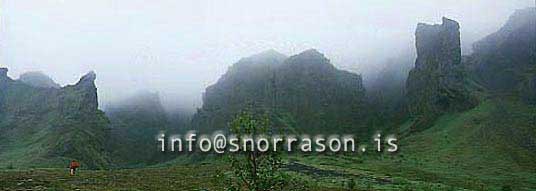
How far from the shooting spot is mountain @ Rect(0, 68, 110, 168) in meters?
153

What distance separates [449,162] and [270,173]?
367 ft

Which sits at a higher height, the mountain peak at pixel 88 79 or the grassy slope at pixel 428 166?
the mountain peak at pixel 88 79

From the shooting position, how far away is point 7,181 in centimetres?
6431

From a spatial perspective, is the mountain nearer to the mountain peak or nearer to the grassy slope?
the mountain peak

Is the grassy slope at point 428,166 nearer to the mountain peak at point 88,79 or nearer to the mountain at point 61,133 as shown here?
the mountain at point 61,133

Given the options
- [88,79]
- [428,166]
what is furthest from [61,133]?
[428,166]

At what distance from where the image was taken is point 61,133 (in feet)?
551

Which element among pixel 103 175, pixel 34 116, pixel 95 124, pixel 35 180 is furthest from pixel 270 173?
pixel 34 116

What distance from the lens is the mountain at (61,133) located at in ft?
501

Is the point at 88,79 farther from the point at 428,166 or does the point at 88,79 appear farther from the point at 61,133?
the point at 428,166

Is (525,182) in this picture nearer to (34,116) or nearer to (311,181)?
(311,181)

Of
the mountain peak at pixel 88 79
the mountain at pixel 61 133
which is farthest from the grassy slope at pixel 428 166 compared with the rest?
the mountain peak at pixel 88 79

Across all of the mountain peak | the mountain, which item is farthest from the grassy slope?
the mountain peak

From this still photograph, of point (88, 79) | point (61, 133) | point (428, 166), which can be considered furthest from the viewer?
point (88, 79)
